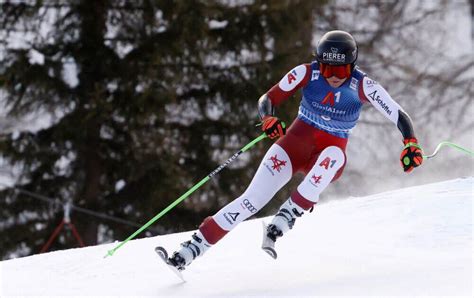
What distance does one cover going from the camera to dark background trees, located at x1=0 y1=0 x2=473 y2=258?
516 inches

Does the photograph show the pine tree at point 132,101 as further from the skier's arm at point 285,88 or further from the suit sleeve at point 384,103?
the suit sleeve at point 384,103

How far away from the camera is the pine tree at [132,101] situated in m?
13.1

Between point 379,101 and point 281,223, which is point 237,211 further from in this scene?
point 379,101

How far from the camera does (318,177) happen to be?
522 centimetres

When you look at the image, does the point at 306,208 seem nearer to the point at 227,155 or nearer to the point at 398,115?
the point at 398,115

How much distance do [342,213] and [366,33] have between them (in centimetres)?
1100

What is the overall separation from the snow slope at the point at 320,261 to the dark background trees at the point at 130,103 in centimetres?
584

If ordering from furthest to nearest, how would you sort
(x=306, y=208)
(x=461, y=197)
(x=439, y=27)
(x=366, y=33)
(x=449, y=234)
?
(x=439, y=27) < (x=366, y=33) < (x=461, y=197) < (x=449, y=234) < (x=306, y=208)

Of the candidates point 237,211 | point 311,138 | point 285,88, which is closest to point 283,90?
point 285,88

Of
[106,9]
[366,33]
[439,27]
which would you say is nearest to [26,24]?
[106,9]

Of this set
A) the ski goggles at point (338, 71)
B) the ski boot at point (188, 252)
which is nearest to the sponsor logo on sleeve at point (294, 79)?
the ski goggles at point (338, 71)

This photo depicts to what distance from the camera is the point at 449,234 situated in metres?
6.32

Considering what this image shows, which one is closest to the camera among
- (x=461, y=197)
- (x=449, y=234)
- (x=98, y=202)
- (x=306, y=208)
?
(x=306, y=208)

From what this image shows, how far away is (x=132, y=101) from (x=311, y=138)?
7.92 metres
